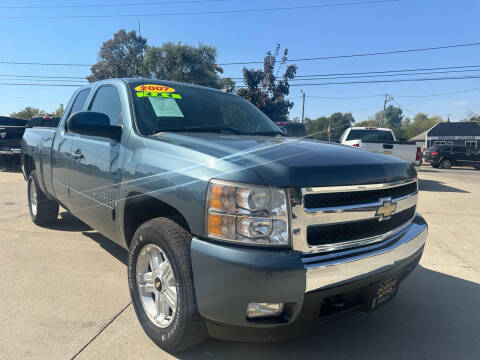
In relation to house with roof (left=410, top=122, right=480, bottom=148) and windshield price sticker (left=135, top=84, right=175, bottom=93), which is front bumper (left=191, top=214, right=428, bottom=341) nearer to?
windshield price sticker (left=135, top=84, right=175, bottom=93)

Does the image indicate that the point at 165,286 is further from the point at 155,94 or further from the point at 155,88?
the point at 155,88

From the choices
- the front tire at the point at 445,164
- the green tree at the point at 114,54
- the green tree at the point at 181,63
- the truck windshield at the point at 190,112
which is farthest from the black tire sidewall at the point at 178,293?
the green tree at the point at 114,54

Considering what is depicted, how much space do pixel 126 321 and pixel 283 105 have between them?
20.5 metres

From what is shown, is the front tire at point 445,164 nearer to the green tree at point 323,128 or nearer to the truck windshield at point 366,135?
the truck windshield at point 366,135

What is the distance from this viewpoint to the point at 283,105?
71.8 feet

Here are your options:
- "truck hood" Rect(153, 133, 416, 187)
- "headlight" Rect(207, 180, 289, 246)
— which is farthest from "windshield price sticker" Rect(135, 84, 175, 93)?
"headlight" Rect(207, 180, 289, 246)

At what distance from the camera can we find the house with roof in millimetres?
46281

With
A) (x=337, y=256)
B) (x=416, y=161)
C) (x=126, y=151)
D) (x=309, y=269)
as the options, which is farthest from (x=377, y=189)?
(x=416, y=161)

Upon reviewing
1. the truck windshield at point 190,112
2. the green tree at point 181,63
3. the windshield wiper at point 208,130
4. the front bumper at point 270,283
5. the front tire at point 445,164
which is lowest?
the front tire at point 445,164

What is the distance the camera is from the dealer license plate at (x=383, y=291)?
2090mm

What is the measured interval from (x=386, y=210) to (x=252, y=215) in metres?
0.97

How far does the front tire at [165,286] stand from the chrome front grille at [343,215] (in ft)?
2.16

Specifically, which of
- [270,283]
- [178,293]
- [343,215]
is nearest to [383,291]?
[343,215]

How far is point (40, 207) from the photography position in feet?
16.2
